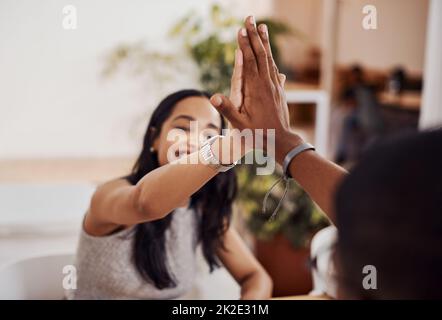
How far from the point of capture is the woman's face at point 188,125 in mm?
931

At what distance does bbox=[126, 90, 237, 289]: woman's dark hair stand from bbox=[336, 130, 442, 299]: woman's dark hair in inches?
21.9

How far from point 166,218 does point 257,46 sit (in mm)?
439

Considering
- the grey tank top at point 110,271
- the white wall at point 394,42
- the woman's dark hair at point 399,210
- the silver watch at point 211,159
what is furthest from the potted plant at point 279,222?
the white wall at point 394,42

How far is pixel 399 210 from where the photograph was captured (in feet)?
1.35

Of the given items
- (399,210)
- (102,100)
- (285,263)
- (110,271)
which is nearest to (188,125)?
(110,271)

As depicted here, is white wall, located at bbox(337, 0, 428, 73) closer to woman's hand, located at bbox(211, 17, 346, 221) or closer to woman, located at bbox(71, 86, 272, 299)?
woman, located at bbox(71, 86, 272, 299)

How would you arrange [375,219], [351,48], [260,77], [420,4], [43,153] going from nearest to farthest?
[375,219], [260,77], [43,153], [420,4], [351,48]

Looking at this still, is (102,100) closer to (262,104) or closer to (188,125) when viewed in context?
(188,125)

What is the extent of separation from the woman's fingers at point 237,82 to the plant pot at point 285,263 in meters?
0.99

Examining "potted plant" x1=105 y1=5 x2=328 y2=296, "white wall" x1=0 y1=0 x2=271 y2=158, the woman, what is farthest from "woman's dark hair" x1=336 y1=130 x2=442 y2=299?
"potted plant" x1=105 y1=5 x2=328 y2=296

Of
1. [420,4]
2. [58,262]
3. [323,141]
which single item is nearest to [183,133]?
[58,262]
